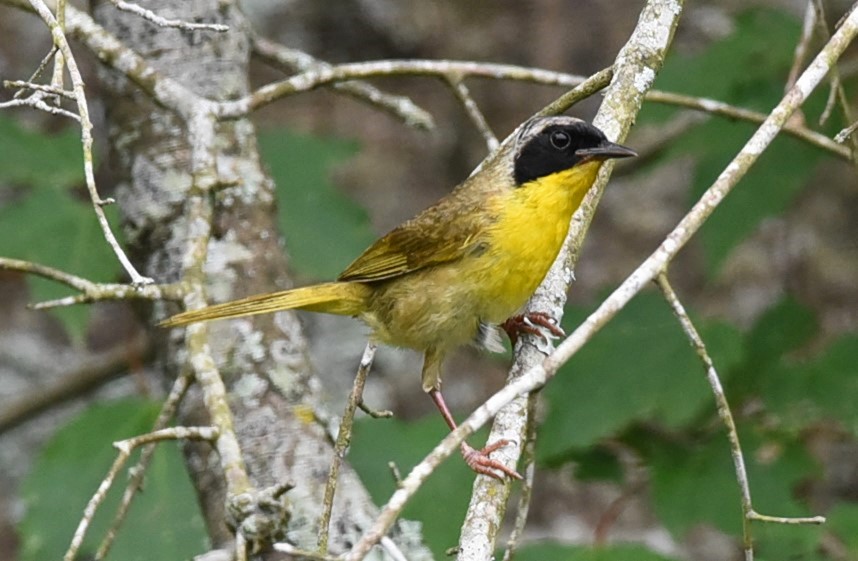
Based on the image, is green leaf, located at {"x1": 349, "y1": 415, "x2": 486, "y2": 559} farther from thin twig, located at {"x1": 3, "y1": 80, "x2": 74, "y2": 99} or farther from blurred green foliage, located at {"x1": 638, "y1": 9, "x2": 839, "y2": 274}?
thin twig, located at {"x1": 3, "y1": 80, "x2": 74, "y2": 99}

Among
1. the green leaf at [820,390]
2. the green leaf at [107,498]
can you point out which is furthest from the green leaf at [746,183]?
the green leaf at [107,498]

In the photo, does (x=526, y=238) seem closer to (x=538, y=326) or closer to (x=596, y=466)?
(x=538, y=326)

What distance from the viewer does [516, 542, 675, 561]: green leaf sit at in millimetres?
4219

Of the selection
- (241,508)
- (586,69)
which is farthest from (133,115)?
(586,69)

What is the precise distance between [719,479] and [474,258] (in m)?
1.31

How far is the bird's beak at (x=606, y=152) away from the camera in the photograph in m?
3.65

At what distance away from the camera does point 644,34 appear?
3771mm

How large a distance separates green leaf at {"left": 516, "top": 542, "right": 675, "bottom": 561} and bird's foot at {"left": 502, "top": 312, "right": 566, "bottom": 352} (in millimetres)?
856

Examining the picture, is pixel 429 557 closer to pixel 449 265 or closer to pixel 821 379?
pixel 449 265

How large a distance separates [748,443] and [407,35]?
383 centimetres

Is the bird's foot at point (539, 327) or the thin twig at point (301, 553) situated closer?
the thin twig at point (301, 553)

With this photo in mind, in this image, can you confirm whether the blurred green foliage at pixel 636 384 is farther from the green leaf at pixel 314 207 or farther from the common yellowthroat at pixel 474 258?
the common yellowthroat at pixel 474 258

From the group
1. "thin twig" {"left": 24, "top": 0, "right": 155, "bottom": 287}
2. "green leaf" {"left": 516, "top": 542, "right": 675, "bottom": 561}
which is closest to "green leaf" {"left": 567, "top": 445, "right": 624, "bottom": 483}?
"green leaf" {"left": 516, "top": 542, "right": 675, "bottom": 561}

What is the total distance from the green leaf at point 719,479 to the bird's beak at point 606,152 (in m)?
1.45
